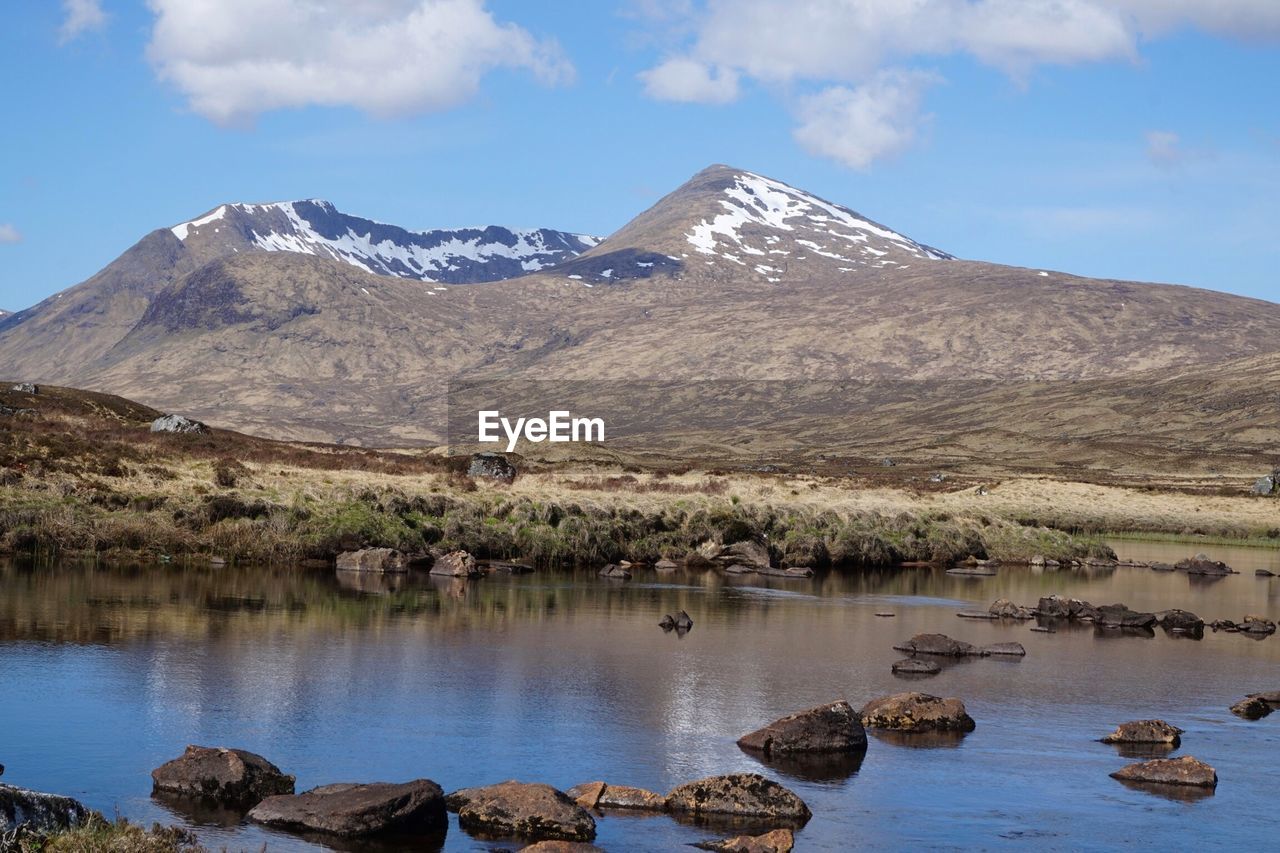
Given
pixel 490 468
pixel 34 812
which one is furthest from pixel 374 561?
pixel 34 812

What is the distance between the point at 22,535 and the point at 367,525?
1221 cm

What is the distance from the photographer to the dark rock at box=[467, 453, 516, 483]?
77.6 metres

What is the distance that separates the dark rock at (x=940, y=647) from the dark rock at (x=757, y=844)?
1846cm

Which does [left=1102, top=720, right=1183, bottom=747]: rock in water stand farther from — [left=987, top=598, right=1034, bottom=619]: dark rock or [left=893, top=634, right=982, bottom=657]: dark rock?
[left=987, top=598, right=1034, bottom=619]: dark rock

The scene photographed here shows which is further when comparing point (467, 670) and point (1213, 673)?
point (1213, 673)

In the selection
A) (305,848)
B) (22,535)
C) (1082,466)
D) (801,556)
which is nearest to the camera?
(305,848)

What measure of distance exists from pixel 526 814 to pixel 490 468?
5968cm

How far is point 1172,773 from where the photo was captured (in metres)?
23.7

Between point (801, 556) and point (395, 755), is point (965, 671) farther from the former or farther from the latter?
point (801, 556)

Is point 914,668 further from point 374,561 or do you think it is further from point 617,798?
point 374,561

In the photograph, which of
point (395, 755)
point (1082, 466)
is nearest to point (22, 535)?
point (395, 755)

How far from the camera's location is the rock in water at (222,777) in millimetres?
20391

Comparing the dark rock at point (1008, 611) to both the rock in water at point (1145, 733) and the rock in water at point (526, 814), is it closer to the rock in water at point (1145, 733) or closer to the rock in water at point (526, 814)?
the rock in water at point (1145, 733)

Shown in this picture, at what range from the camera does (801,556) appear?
61.1 metres
